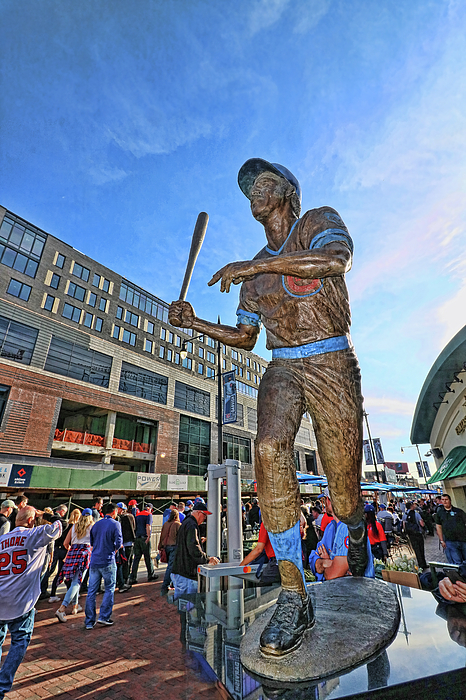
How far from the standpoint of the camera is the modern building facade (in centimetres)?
2414

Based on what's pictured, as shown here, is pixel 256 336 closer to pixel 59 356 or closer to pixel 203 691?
pixel 203 691

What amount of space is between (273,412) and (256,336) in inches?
30.7

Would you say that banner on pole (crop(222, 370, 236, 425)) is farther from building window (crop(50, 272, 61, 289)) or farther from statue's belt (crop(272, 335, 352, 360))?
building window (crop(50, 272, 61, 289))

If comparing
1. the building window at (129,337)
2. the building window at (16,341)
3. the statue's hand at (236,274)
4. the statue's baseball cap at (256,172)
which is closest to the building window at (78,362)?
the building window at (16,341)

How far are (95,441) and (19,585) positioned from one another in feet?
83.2

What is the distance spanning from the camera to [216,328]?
9.12 feet

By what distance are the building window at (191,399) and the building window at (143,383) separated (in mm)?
1737

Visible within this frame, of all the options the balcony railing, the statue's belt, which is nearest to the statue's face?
the statue's belt

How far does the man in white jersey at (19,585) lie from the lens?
144 inches

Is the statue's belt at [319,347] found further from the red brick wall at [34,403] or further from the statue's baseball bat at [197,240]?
the red brick wall at [34,403]

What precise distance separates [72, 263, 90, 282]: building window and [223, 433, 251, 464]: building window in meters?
20.9

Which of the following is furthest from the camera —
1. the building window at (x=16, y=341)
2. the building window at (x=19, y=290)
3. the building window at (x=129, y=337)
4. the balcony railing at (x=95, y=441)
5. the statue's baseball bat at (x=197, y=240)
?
the building window at (x=129, y=337)

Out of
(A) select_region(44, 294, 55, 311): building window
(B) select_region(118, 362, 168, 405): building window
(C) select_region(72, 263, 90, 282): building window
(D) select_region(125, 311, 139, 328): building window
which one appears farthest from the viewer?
(D) select_region(125, 311, 139, 328): building window

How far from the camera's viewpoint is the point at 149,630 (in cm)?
584
